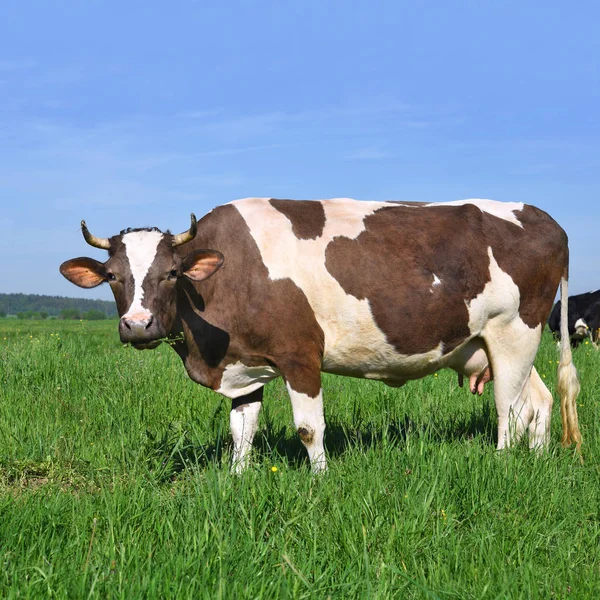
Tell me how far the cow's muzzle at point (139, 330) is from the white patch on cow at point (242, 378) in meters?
0.99

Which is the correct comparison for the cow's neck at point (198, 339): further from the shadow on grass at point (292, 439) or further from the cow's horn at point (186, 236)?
the shadow on grass at point (292, 439)

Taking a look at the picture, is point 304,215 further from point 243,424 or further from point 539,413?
point 539,413

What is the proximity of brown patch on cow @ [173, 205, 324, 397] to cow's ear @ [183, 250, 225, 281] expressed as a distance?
257mm

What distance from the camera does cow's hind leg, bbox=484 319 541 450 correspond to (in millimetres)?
6914

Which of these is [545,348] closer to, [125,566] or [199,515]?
[199,515]

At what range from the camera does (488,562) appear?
3.99 metres

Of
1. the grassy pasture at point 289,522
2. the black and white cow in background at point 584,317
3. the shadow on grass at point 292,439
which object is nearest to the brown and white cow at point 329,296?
the shadow on grass at point 292,439

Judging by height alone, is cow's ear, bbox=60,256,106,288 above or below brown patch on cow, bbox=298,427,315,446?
above

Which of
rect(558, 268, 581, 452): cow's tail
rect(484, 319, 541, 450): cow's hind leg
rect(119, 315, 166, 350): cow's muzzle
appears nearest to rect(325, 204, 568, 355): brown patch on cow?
rect(484, 319, 541, 450): cow's hind leg

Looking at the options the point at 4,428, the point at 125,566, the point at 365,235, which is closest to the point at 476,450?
the point at 365,235

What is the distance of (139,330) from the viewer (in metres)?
5.44

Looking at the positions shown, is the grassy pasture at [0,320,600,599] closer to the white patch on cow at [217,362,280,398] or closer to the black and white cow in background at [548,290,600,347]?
the white patch on cow at [217,362,280,398]

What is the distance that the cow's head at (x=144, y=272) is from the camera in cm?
553

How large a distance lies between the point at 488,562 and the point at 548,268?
154 inches
